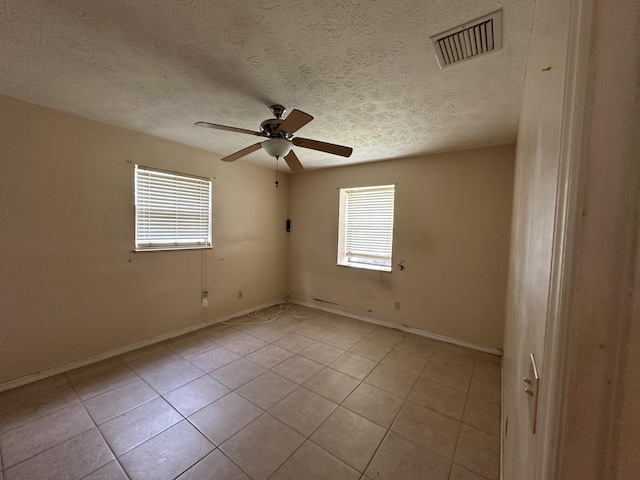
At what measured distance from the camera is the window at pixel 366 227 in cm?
369

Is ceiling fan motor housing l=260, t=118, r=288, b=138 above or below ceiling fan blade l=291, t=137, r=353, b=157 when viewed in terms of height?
above

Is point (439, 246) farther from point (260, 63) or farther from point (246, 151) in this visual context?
point (260, 63)

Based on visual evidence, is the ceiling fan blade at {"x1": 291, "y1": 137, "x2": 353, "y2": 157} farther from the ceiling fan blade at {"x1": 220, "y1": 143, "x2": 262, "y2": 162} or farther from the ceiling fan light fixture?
the ceiling fan blade at {"x1": 220, "y1": 143, "x2": 262, "y2": 162}

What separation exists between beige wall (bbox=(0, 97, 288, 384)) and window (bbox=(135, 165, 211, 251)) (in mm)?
99

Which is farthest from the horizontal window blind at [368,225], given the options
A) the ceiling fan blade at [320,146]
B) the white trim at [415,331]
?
the ceiling fan blade at [320,146]

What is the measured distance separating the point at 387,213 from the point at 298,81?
2.38m

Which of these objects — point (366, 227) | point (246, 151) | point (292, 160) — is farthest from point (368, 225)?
point (246, 151)

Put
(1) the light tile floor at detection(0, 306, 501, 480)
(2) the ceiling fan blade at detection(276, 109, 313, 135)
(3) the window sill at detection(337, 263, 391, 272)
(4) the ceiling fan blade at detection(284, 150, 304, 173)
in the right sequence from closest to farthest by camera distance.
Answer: (1) the light tile floor at detection(0, 306, 501, 480)
(2) the ceiling fan blade at detection(276, 109, 313, 135)
(4) the ceiling fan blade at detection(284, 150, 304, 173)
(3) the window sill at detection(337, 263, 391, 272)

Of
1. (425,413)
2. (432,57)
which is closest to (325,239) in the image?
(425,413)

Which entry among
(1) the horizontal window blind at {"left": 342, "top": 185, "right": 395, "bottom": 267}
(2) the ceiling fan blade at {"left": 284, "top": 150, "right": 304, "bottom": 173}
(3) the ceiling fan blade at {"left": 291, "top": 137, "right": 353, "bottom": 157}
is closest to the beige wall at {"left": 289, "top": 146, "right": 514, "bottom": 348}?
(1) the horizontal window blind at {"left": 342, "top": 185, "right": 395, "bottom": 267}

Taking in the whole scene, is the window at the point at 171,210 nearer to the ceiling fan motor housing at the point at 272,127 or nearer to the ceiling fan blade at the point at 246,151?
the ceiling fan blade at the point at 246,151

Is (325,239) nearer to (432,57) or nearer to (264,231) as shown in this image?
(264,231)

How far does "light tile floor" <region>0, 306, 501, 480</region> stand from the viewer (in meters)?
1.48

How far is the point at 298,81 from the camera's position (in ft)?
5.57
